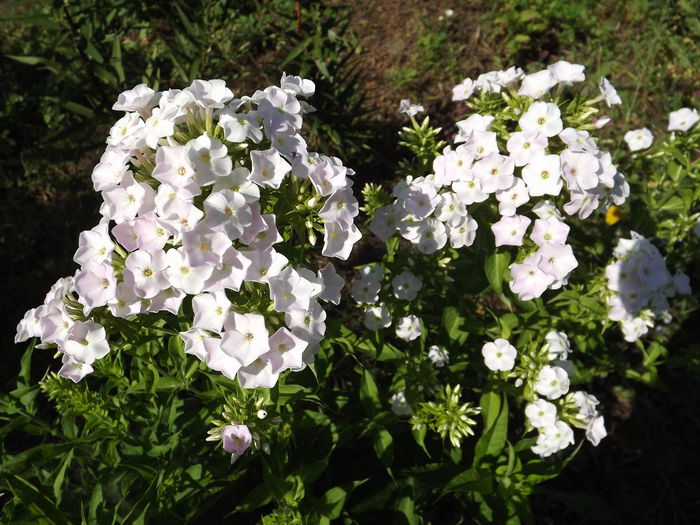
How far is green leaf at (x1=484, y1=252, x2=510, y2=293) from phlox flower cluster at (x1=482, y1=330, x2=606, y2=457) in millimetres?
288

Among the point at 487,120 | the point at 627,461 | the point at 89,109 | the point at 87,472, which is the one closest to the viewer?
the point at 487,120

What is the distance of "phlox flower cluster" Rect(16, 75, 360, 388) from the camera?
1342mm

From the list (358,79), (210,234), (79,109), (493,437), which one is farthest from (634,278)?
(79,109)

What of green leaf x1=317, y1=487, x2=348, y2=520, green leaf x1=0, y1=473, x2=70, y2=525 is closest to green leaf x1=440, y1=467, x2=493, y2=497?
green leaf x1=317, y1=487, x2=348, y2=520

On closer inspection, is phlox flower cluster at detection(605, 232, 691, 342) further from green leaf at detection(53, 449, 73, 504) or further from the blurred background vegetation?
green leaf at detection(53, 449, 73, 504)

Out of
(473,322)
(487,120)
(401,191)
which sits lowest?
(473,322)

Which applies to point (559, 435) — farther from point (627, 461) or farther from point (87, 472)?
point (87, 472)

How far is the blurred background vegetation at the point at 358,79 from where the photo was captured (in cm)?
288

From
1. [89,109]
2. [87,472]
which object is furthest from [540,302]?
[89,109]

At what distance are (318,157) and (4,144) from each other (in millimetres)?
3443

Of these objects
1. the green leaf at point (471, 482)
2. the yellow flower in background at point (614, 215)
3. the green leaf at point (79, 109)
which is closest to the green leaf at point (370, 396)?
the green leaf at point (471, 482)

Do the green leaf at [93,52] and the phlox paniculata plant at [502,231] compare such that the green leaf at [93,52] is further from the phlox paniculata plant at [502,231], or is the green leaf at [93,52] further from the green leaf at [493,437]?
the green leaf at [493,437]

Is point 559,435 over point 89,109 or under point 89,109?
under

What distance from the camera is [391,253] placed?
87.4 inches
